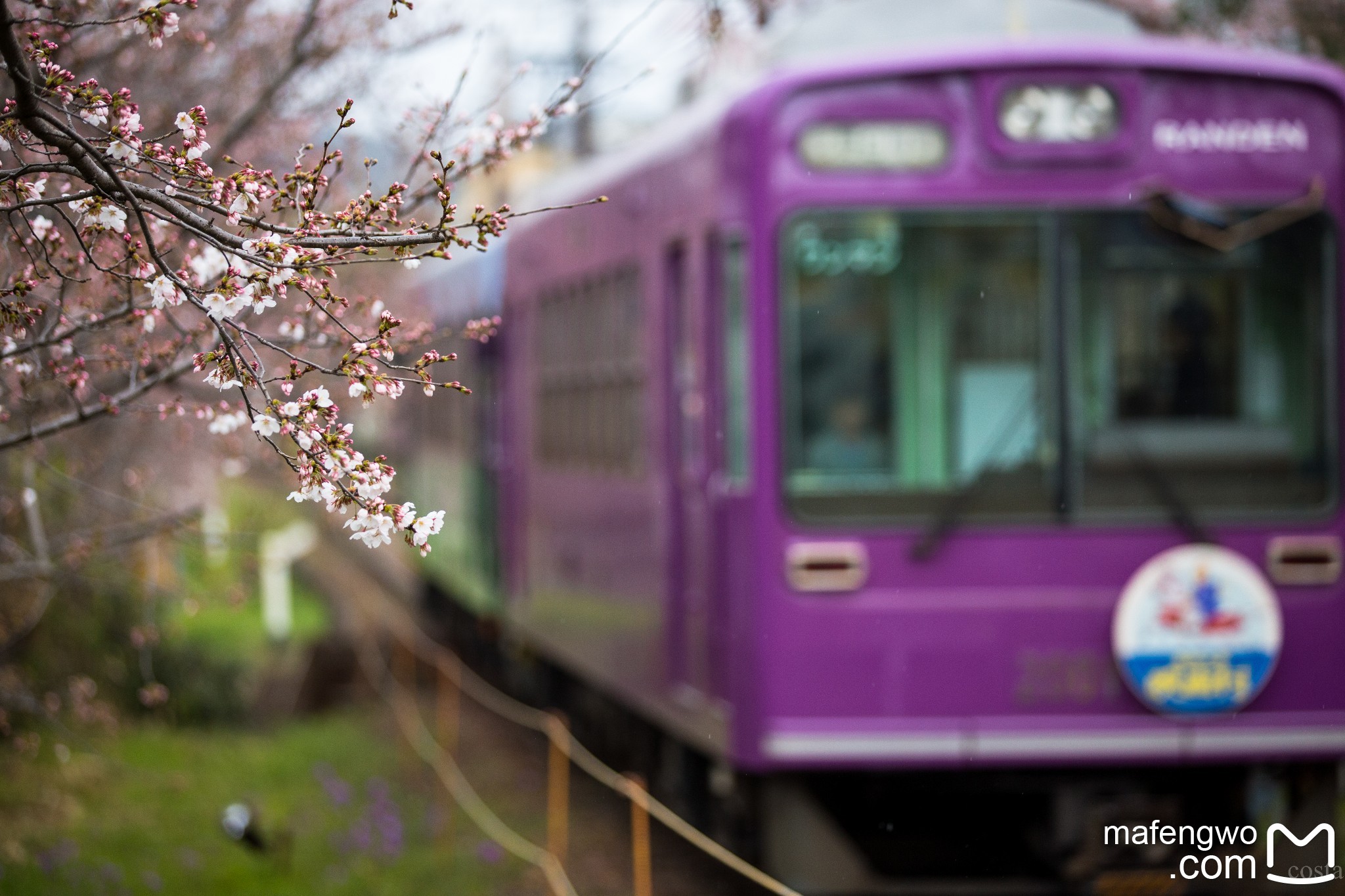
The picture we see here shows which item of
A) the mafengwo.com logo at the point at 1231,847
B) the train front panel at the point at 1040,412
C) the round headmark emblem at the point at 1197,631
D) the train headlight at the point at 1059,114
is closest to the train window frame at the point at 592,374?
the train front panel at the point at 1040,412

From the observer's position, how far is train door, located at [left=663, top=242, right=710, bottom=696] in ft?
22.1

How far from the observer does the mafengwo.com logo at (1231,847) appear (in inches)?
238

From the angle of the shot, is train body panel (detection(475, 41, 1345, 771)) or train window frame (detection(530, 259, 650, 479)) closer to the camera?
train body panel (detection(475, 41, 1345, 771))

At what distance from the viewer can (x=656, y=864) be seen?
803cm

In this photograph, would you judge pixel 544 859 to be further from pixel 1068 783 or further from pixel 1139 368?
pixel 1139 368

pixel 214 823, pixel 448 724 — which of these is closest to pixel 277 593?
pixel 448 724

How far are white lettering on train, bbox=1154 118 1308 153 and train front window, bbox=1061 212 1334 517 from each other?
0.29 metres

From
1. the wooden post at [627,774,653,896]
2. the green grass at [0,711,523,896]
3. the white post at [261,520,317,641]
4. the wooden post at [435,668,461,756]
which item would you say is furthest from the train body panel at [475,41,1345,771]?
the white post at [261,520,317,641]

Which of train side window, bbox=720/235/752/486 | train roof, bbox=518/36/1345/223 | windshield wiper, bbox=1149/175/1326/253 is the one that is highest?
train roof, bbox=518/36/1345/223

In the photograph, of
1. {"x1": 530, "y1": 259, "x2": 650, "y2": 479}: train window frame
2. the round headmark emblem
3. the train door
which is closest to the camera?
the round headmark emblem

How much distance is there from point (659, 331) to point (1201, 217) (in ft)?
7.27

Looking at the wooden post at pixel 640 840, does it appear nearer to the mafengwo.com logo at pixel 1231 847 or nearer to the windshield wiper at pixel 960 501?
the windshield wiper at pixel 960 501

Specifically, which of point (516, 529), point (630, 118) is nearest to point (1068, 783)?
point (516, 529)

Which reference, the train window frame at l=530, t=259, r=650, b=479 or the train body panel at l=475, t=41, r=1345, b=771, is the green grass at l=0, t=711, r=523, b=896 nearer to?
the train window frame at l=530, t=259, r=650, b=479
